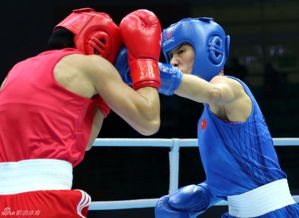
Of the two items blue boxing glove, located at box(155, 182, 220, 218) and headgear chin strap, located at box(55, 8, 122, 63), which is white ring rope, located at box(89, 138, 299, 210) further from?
headgear chin strap, located at box(55, 8, 122, 63)

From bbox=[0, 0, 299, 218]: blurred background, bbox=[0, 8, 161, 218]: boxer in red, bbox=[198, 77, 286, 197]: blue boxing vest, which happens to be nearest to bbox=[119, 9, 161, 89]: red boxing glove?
bbox=[0, 8, 161, 218]: boxer in red

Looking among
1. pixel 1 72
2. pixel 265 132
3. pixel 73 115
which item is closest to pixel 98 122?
pixel 73 115

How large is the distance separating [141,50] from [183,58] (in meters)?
0.67

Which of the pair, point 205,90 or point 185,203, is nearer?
point 205,90

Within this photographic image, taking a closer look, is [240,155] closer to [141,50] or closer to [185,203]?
[185,203]

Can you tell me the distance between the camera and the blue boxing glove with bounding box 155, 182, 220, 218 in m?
2.24

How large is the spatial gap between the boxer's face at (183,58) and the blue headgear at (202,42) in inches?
0.8

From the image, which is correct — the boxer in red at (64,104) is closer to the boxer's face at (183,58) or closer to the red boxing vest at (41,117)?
the red boxing vest at (41,117)

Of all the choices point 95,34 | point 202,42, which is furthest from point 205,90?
point 95,34

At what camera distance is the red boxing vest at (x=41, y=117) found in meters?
1.49

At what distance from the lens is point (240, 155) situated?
2057 mm

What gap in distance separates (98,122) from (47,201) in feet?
1.21

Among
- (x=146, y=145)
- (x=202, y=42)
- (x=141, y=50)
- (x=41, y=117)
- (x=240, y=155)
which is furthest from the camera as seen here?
(x=146, y=145)

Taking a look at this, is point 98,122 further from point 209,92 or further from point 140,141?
point 140,141
